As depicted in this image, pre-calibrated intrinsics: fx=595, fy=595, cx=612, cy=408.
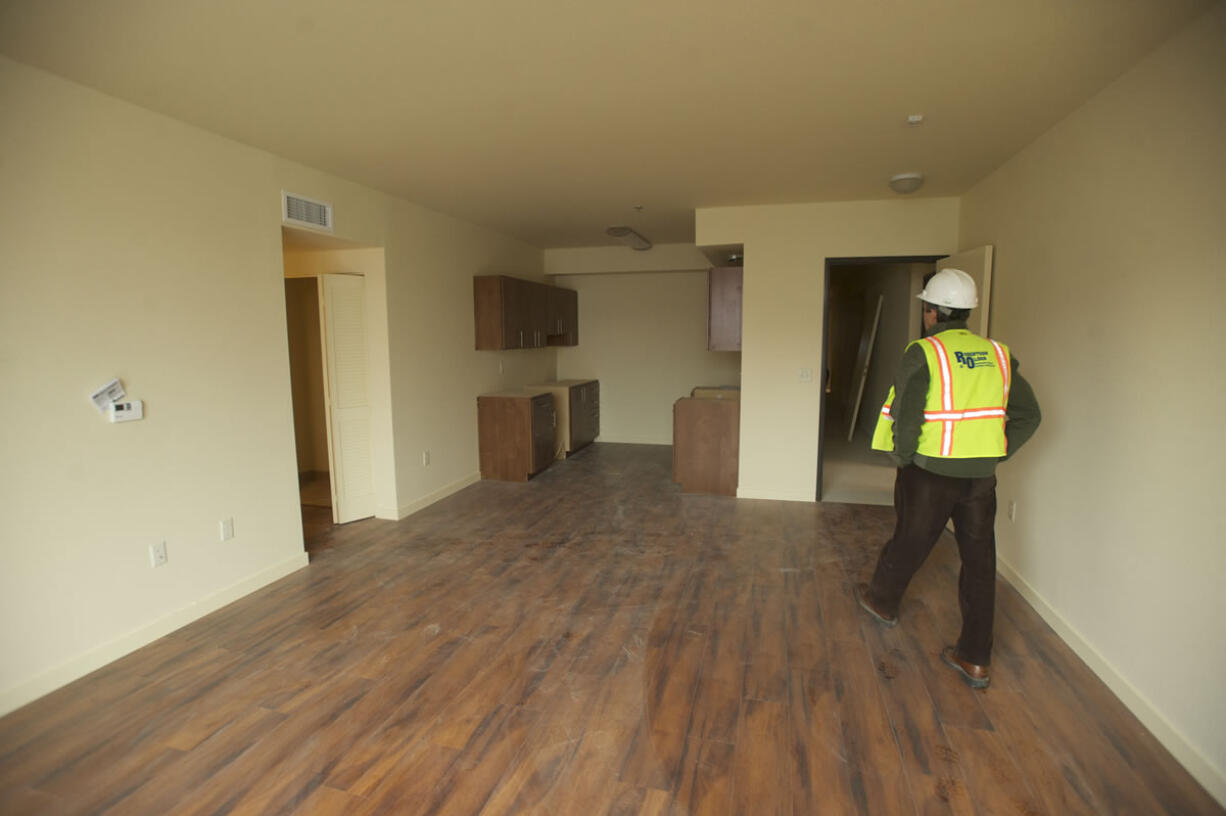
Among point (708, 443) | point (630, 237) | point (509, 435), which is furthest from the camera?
point (630, 237)

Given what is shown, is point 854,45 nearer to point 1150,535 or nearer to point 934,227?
point 1150,535

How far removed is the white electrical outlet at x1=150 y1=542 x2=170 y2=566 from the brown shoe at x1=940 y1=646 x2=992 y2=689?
147 inches

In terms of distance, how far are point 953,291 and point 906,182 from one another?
6.53ft

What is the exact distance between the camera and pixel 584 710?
7.58 ft

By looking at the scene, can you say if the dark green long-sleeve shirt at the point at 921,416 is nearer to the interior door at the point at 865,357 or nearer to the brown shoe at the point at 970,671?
the brown shoe at the point at 970,671

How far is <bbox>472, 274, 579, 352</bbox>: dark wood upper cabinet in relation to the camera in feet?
19.2

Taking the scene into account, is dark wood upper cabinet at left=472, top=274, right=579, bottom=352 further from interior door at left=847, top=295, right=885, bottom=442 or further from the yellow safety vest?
the yellow safety vest

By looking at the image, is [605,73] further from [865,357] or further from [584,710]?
[865,357]

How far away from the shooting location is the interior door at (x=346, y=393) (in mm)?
4445

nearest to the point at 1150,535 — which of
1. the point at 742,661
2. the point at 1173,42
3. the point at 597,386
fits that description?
the point at 742,661

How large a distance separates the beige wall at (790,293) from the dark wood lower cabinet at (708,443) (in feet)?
0.30

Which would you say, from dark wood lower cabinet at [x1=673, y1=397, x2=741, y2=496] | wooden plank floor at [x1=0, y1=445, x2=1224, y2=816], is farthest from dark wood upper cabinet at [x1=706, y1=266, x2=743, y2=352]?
wooden plank floor at [x1=0, y1=445, x2=1224, y2=816]

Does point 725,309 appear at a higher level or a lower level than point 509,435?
higher

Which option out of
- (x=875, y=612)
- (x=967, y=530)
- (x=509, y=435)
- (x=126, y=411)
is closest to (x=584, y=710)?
(x=875, y=612)
